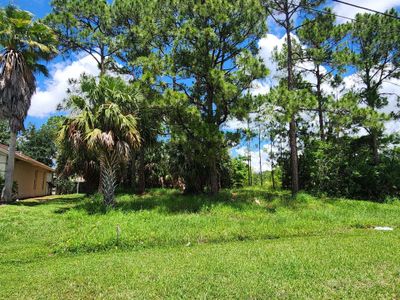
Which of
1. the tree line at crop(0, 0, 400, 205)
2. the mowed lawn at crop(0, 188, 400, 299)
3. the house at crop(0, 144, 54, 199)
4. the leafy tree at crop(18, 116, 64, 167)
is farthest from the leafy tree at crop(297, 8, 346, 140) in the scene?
the leafy tree at crop(18, 116, 64, 167)

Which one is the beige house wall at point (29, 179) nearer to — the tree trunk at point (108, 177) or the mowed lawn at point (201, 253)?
A: the mowed lawn at point (201, 253)

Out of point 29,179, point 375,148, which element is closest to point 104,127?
point 29,179

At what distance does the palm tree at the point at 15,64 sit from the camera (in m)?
15.6

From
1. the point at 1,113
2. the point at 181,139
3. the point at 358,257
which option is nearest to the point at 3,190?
the point at 1,113

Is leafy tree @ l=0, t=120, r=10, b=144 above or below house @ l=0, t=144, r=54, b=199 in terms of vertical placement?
above

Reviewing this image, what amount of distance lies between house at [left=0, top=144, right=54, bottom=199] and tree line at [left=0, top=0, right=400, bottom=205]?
232 centimetres

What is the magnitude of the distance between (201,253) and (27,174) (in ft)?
62.5

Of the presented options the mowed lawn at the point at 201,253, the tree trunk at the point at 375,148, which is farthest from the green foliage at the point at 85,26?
the tree trunk at the point at 375,148

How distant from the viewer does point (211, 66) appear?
14922mm

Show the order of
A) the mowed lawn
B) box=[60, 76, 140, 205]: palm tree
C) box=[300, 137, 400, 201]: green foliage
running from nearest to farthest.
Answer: the mowed lawn < box=[60, 76, 140, 205]: palm tree < box=[300, 137, 400, 201]: green foliage

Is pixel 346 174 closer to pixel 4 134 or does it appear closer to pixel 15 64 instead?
pixel 15 64

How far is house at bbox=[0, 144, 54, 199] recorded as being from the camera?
61.5 feet

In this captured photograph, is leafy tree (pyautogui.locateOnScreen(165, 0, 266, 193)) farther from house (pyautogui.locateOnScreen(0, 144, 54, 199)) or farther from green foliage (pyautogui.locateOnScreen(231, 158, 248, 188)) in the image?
green foliage (pyautogui.locateOnScreen(231, 158, 248, 188))

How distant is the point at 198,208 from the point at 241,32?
789 centimetres
